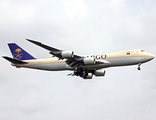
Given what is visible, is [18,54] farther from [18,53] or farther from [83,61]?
[83,61]

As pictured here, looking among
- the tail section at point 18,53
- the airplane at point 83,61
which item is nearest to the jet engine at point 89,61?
the airplane at point 83,61

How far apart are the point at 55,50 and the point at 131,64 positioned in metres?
15.4

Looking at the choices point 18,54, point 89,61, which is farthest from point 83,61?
point 18,54

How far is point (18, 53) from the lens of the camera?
69.2m

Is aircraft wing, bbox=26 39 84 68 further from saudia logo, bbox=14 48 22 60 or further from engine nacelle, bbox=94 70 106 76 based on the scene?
saudia logo, bbox=14 48 22 60

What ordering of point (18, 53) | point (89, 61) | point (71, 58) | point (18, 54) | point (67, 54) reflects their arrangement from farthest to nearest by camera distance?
point (18, 53) → point (18, 54) → point (71, 58) → point (89, 61) → point (67, 54)

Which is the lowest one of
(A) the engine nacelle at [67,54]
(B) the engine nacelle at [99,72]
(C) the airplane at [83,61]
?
(B) the engine nacelle at [99,72]

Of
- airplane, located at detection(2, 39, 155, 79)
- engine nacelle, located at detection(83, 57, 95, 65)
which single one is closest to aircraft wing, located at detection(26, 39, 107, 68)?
airplane, located at detection(2, 39, 155, 79)

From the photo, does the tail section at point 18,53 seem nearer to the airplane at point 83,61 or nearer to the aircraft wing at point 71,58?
the airplane at point 83,61

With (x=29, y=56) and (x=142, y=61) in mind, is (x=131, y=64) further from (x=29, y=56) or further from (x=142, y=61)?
(x=29, y=56)

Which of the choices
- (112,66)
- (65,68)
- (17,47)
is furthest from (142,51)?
(17,47)

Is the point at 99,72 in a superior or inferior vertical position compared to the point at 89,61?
inferior

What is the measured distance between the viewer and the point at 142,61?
5972 cm

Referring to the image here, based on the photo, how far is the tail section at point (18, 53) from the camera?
223 ft
